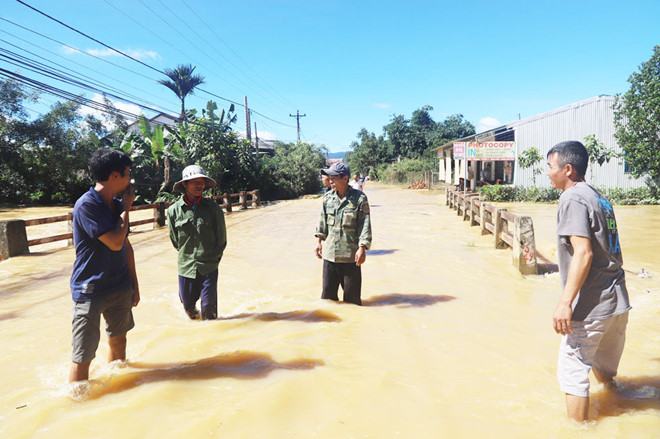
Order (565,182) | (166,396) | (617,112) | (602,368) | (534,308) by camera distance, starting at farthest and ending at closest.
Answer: (617,112) < (534,308) < (166,396) < (602,368) < (565,182)

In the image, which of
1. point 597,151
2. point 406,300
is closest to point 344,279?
point 406,300

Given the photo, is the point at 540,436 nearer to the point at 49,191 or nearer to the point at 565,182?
the point at 565,182

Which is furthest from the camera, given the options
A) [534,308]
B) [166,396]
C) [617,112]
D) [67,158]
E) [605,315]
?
[67,158]

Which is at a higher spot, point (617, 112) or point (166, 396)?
point (617, 112)

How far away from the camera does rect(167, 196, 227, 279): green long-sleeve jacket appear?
4379 millimetres

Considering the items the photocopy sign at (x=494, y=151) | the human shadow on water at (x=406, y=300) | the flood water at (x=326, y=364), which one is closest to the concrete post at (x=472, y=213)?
the flood water at (x=326, y=364)

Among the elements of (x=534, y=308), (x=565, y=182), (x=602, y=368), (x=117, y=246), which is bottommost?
(x=534, y=308)

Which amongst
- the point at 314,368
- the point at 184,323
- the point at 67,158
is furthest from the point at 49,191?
the point at 314,368

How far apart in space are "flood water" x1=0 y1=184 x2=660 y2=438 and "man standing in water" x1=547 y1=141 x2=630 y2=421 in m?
0.41

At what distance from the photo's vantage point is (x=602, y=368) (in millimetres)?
3047

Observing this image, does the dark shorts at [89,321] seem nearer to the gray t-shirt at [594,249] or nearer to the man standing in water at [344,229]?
the man standing in water at [344,229]

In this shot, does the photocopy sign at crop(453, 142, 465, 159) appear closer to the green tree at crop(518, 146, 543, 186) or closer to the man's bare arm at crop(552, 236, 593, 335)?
the green tree at crop(518, 146, 543, 186)

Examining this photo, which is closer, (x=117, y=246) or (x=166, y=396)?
(x=117, y=246)

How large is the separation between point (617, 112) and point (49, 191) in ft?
95.8
